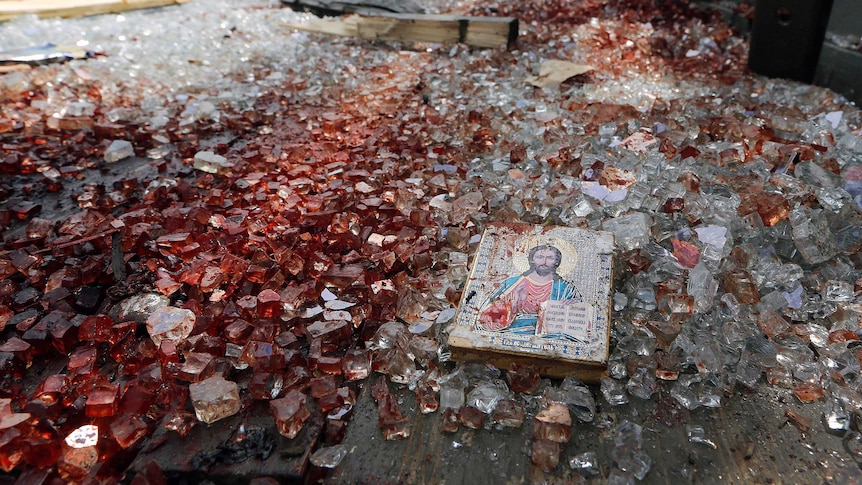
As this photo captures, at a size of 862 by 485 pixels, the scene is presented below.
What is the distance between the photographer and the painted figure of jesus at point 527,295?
1.66 meters

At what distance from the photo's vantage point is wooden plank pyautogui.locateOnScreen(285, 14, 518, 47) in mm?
4262

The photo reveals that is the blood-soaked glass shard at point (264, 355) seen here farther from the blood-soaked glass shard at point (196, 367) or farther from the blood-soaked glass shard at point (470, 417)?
the blood-soaked glass shard at point (470, 417)

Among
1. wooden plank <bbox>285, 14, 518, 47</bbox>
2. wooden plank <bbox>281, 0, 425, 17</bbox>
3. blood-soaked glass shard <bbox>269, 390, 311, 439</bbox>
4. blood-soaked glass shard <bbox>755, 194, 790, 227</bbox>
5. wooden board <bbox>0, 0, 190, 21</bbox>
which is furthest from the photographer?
wooden plank <bbox>281, 0, 425, 17</bbox>

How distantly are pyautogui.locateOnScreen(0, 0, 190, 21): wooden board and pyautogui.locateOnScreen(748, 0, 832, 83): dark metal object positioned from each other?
5.36 meters

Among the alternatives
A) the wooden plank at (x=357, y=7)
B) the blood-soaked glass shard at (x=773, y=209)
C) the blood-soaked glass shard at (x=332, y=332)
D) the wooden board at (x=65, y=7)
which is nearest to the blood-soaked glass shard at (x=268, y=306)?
the blood-soaked glass shard at (x=332, y=332)

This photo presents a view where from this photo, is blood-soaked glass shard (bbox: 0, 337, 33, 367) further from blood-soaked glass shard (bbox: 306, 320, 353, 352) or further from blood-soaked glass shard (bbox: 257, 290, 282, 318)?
blood-soaked glass shard (bbox: 306, 320, 353, 352)

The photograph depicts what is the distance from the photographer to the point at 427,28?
175 inches

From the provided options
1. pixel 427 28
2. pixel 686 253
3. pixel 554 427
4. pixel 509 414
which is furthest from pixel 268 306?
pixel 427 28

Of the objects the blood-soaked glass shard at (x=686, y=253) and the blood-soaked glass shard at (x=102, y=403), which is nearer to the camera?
the blood-soaked glass shard at (x=102, y=403)

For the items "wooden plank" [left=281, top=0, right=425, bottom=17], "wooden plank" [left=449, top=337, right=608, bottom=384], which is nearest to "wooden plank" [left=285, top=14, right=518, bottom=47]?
"wooden plank" [left=281, top=0, right=425, bottom=17]

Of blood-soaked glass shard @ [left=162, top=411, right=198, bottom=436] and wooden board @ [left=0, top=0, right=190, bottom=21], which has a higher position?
wooden board @ [left=0, top=0, right=190, bottom=21]

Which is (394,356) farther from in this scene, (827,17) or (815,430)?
(827,17)

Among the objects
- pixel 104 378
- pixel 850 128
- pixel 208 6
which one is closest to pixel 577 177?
pixel 850 128

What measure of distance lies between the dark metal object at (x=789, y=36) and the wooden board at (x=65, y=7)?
5.36m
